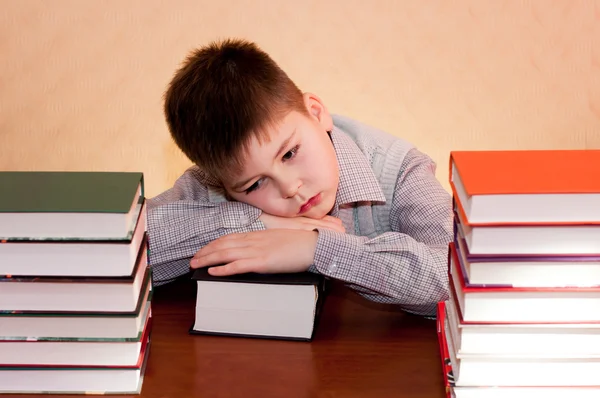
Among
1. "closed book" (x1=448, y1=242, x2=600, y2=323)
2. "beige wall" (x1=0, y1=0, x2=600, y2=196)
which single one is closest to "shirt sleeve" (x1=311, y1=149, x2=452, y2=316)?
"closed book" (x1=448, y1=242, x2=600, y2=323)

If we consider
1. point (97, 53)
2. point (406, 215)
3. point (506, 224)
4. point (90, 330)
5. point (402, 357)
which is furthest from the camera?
point (97, 53)

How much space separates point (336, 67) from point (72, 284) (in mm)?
1466

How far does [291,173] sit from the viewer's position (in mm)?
1169

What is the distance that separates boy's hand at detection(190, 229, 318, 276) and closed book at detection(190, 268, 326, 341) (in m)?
0.02

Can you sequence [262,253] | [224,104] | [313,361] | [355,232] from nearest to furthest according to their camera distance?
[313,361]
[262,253]
[224,104]
[355,232]

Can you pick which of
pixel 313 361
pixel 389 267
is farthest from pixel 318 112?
pixel 313 361

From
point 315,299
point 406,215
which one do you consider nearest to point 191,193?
point 406,215

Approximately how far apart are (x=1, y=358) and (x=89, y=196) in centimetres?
20

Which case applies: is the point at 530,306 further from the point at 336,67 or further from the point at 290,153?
the point at 336,67

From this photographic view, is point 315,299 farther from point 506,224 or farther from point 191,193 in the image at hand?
point 191,193

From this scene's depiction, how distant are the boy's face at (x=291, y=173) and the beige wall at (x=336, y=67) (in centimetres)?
88


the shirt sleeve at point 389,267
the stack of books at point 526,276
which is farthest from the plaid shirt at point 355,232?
the stack of books at point 526,276

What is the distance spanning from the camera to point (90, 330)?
76cm

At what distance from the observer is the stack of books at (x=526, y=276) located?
2.14 feet
